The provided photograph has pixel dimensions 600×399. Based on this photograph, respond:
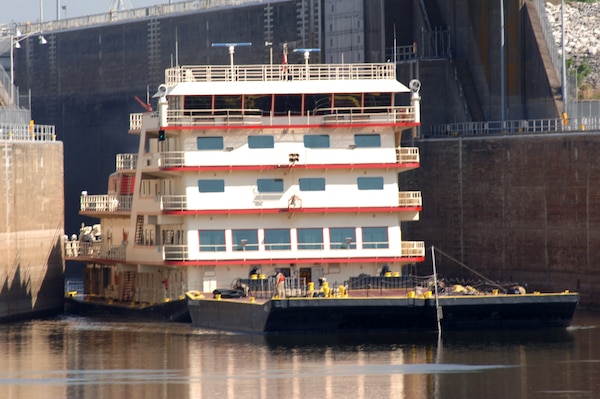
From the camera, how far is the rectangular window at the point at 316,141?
65.8 m

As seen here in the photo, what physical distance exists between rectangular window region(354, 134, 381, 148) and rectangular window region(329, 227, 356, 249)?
3137 mm

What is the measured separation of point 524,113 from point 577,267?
46.0 feet

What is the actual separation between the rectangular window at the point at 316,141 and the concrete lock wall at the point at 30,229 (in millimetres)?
13308

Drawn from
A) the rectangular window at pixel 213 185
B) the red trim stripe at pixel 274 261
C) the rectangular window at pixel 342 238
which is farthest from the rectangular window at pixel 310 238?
the rectangular window at pixel 213 185

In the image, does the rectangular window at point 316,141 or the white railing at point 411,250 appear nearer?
the rectangular window at point 316,141

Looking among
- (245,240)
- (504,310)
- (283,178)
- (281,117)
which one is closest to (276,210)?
(283,178)

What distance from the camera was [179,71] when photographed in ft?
220

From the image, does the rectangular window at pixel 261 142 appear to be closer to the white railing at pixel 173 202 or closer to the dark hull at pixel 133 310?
the white railing at pixel 173 202

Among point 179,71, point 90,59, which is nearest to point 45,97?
point 90,59

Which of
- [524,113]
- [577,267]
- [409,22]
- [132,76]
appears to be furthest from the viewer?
[132,76]

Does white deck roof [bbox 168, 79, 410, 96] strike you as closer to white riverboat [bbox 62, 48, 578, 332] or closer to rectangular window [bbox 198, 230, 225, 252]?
A: white riverboat [bbox 62, 48, 578, 332]

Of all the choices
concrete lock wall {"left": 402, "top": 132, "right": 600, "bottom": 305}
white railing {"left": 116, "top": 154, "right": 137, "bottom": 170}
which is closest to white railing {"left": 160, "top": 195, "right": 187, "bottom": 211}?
white railing {"left": 116, "top": 154, "right": 137, "bottom": 170}

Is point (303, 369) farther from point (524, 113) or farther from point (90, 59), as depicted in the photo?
point (90, 59)

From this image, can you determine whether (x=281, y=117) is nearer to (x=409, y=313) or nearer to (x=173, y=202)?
(x=173, y=202)
